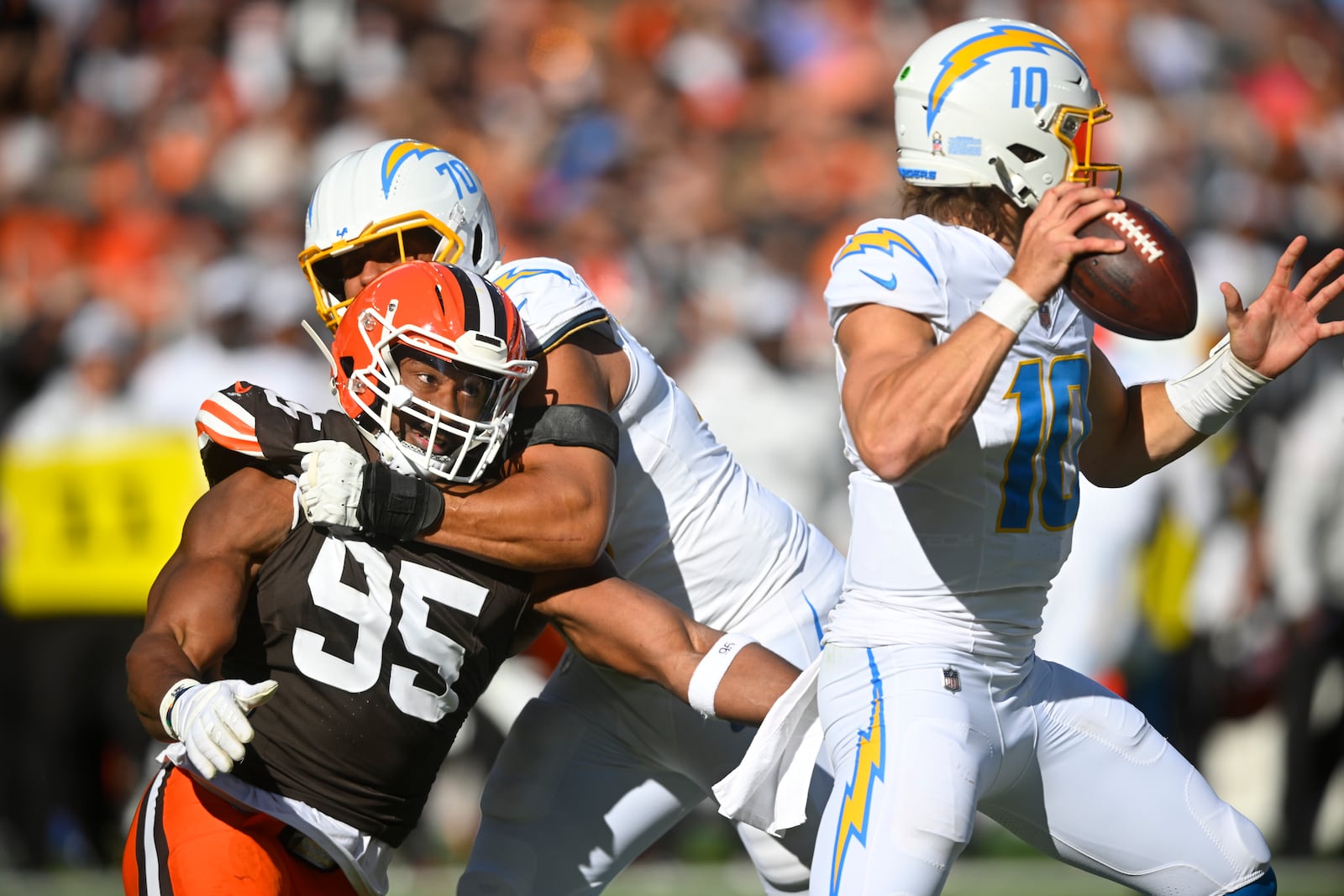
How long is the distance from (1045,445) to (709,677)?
772 millimetres

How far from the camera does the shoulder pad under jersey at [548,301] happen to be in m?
3.38

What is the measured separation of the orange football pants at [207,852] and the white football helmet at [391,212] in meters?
1.16

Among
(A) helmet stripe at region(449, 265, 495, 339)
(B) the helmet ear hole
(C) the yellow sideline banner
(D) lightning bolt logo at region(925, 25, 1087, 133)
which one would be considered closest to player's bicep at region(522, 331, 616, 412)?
(A) helmet stripe at region(449, 265, 495, 339)

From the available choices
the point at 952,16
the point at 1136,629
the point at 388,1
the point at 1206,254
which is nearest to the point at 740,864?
the point at 1136,629

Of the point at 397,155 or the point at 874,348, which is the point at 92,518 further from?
the point at 874,348

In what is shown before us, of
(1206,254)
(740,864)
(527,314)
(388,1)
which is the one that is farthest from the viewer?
(388,1)

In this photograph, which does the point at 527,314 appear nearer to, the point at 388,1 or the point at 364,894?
the point at 364,894

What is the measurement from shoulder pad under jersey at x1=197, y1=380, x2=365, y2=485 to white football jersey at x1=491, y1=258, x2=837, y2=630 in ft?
1.96

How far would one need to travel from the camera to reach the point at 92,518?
25.7 ft

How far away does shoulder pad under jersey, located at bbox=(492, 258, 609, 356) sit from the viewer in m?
3.38

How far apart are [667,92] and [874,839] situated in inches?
361

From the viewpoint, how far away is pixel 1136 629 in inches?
296

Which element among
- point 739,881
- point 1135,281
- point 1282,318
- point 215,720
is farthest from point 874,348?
point 739,881

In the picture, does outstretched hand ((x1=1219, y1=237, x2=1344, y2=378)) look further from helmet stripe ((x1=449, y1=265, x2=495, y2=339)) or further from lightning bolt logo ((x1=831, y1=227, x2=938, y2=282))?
helmet stripe ((x1=449, y1=265, x2=495, y2=339))
